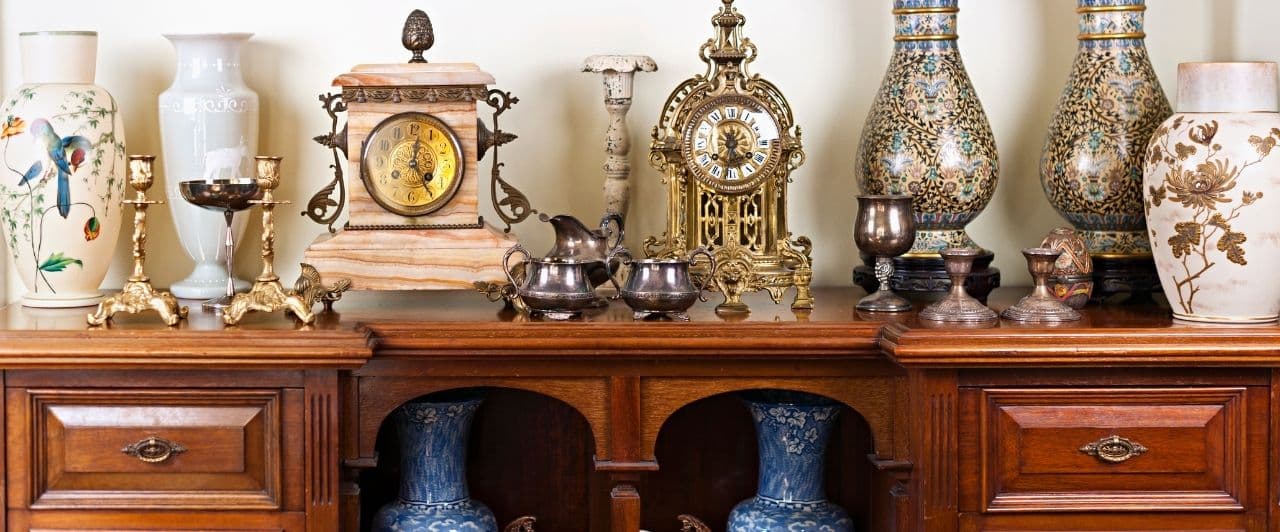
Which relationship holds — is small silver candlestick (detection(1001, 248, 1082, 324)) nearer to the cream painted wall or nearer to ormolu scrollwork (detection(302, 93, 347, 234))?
the cream painted wall

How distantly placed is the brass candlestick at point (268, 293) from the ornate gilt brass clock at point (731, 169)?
597 millimetres

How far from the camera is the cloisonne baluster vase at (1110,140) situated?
2480 mm

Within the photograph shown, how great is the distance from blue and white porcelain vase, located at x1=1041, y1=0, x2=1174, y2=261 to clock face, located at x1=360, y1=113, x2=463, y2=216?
3.39 feet

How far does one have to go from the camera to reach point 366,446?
2314 millimetres

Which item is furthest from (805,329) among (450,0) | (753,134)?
(450,0)

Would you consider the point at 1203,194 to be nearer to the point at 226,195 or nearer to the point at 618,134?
the point at 618,134

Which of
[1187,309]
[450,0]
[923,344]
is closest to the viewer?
[923,344]

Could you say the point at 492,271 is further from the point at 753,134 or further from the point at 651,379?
the point at 753,134

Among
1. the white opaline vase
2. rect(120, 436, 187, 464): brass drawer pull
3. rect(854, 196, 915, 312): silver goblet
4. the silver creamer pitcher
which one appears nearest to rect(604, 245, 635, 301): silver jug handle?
the silver creamer pitcher

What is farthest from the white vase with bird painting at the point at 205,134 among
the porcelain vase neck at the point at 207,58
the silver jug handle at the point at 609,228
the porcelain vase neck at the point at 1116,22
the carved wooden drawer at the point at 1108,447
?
the porcelain vase neck at the point at 1116,22

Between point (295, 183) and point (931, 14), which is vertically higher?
point (931, 14)

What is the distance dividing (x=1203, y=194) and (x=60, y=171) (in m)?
1.81

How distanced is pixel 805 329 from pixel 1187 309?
60 cm

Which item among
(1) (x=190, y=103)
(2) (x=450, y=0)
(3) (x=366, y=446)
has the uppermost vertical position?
(2) (x=450, y=0)
